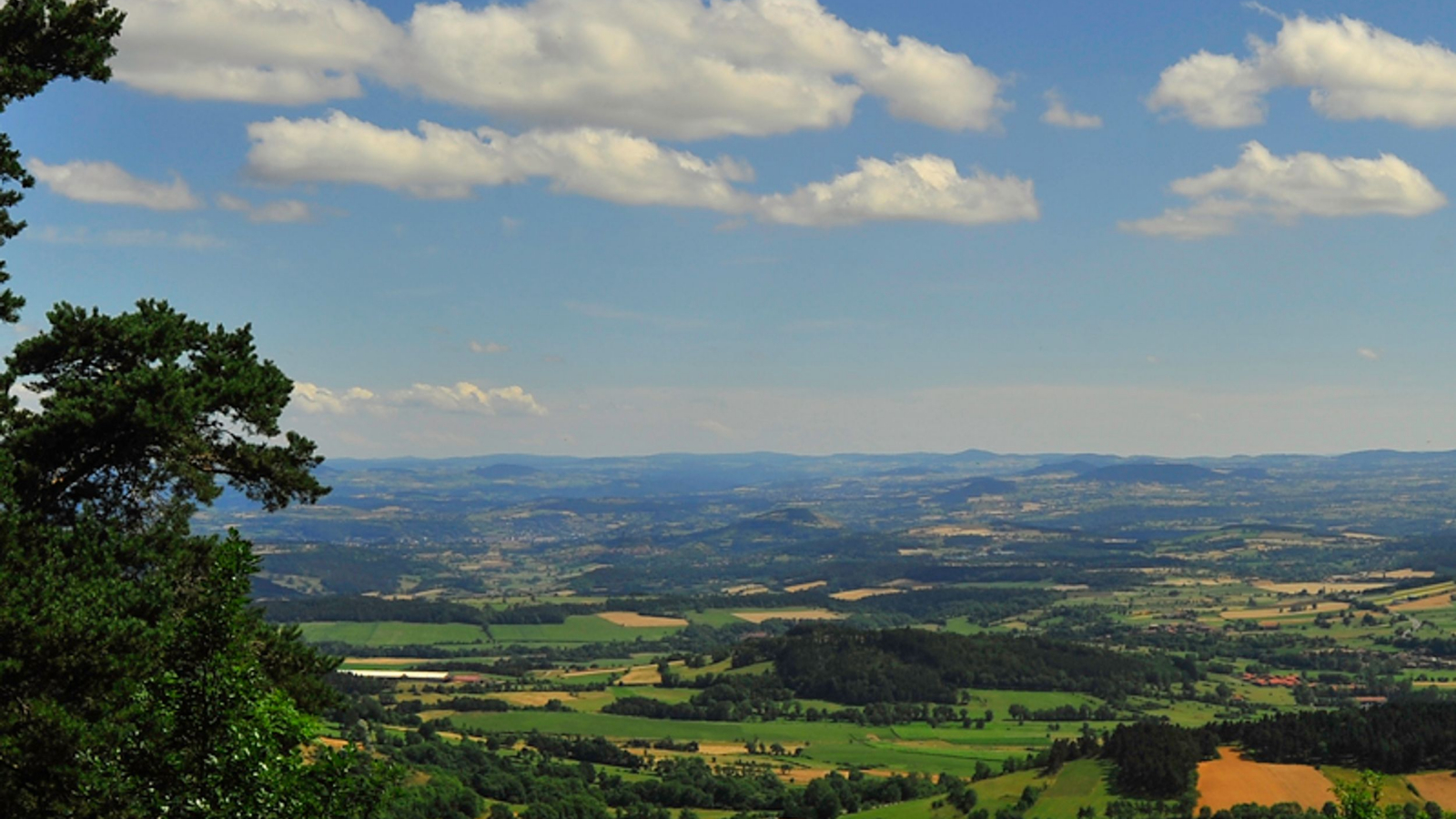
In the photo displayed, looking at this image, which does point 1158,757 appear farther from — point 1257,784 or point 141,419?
point 141,419

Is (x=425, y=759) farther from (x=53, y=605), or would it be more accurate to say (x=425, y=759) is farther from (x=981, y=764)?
(x=53, y=605)

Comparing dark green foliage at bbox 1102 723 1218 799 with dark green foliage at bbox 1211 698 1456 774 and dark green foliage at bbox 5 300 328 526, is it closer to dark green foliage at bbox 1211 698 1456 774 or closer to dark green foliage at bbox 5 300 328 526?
dark green foliage at bbox 1211 698 1456 774

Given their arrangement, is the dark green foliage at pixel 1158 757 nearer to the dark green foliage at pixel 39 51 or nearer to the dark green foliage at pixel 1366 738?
the dark green foliage at pixel 1366 738

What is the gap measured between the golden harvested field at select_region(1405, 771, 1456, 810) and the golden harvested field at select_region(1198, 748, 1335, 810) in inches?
264

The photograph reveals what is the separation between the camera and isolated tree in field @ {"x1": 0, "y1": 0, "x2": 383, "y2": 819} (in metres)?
17.8

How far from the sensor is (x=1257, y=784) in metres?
102

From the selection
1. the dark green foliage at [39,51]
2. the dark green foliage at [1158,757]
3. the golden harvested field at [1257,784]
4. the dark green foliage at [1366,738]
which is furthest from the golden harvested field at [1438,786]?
the dark green foliage at [39,51]

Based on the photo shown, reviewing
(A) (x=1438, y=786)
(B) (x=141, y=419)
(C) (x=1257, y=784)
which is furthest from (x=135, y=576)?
(A) (x=1438, y=786)

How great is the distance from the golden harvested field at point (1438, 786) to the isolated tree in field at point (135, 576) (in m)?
93.3

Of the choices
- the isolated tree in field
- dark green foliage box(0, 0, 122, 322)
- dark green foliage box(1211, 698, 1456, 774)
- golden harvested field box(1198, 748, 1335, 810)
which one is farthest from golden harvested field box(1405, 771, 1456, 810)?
dark green foliage box(0, 0, 122, 322)

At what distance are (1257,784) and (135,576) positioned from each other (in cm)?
9636

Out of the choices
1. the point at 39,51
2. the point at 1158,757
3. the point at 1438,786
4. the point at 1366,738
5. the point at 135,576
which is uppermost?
the point at 39,51

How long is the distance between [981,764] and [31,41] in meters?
117

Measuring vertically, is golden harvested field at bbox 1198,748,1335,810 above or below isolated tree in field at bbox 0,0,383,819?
below
